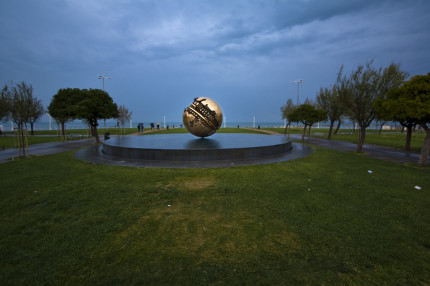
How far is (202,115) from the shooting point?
13.8 m

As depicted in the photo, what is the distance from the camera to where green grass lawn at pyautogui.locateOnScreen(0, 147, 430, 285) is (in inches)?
123

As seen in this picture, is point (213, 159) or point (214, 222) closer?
point (214, 222)

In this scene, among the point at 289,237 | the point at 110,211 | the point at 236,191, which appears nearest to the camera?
the point at 289,237

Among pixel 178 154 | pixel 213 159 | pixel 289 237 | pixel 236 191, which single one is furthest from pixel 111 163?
pixel 289 237

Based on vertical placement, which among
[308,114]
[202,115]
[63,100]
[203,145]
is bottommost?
[203,145]

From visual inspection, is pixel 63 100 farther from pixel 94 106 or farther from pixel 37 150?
pixel 37 150

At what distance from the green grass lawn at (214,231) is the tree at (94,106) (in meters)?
11.4

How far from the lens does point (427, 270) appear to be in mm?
3174

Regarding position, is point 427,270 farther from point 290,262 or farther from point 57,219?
point 57,219

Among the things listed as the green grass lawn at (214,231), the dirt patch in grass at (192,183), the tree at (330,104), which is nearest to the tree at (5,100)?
the green grass lawn at (214,231)

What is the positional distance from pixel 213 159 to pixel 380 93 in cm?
1336

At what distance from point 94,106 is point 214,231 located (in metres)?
19.1

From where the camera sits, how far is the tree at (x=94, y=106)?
58.5 ft

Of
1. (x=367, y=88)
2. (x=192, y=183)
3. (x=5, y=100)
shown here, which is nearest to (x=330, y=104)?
(x=367, y=88)
